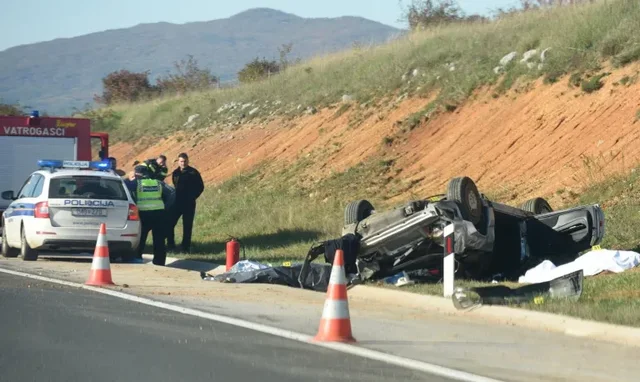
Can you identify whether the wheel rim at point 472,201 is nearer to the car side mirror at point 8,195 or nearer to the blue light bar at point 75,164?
the blue light bar at point 75,164

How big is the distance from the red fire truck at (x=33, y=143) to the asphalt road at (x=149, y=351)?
11.2 m

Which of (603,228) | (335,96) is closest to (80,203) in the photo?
(603,228)

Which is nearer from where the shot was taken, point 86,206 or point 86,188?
point 86,206

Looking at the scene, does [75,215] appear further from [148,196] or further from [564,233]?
[564,233]

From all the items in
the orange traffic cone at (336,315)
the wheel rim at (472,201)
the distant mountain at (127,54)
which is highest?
the distant mountain at (127,54)

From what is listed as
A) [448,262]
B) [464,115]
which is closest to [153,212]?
[448,262]

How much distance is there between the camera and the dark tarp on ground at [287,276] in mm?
15758

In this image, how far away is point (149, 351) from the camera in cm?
1013

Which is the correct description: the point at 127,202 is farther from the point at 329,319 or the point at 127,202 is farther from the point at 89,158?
the point at 329,319

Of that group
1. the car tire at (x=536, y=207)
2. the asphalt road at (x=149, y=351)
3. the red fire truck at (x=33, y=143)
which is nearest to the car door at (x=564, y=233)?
the car tire at (x=536, y=207)

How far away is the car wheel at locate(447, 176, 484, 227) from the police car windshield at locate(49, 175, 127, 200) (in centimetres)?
683

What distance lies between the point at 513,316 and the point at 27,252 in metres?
10.2

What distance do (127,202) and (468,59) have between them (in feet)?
45.5

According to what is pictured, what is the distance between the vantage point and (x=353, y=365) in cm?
957
